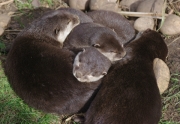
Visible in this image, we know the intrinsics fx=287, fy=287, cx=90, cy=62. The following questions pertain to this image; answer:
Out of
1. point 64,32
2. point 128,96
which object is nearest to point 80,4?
point 64,32

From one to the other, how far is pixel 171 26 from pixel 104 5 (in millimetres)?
1007

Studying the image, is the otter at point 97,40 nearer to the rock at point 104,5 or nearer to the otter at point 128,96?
the otter at point 128,96

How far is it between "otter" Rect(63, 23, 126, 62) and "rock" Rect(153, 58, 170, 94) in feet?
1.36

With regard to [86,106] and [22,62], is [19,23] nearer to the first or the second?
[22,62]

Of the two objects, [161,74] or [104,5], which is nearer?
[161,74]

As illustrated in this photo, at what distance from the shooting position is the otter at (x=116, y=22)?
387 cm

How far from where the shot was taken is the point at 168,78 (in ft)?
10.9

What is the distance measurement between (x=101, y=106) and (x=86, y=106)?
331 mm

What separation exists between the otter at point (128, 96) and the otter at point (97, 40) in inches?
6.8

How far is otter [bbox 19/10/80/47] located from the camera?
3.42 m

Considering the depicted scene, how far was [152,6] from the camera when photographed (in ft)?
13.7

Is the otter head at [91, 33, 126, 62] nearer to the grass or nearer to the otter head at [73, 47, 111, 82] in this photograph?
the otter head at [73, 47, 111, 82]

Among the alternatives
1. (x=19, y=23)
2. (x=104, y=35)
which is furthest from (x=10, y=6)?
(x=104, y=35)

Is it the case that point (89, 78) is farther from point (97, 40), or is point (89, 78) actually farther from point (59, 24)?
point (59, 24)
